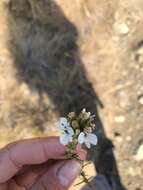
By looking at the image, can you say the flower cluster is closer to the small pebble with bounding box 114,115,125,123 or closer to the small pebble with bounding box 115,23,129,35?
the small pebble with bounding box 114,115,125,123

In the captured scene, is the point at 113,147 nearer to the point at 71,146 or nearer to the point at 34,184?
the point at 34,184

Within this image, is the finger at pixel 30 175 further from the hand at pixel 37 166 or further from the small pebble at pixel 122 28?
the small pebble at pixel 122 28

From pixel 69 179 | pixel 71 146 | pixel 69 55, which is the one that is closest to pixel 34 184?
pixel 69 179

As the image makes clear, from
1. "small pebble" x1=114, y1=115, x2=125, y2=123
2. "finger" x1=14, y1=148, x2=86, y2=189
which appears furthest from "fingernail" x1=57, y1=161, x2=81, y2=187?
"small pebble" x1=114, y1=115, x2=125, y2=123

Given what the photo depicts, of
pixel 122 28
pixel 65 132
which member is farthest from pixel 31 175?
pixel 122 28

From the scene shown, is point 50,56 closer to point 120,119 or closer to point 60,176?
point 120,119

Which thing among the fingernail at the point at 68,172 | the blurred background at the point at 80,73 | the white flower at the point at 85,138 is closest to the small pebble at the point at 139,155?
the blurred background at the point at 80,73

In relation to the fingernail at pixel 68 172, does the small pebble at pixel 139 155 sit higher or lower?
lower
